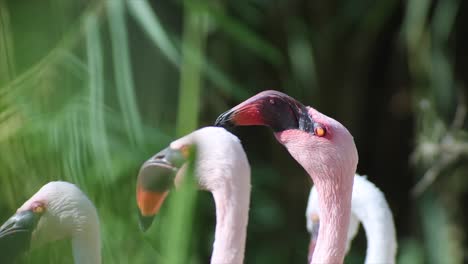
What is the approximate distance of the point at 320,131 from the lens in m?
1.16

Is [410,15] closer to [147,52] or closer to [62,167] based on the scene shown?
[147,52]

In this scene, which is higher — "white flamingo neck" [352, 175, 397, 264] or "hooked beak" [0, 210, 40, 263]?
"hooked beak" [0, 210, 40, 263]

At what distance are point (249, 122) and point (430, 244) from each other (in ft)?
5.21

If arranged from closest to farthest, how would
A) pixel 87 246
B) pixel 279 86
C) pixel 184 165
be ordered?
pixel 184 165 → pixel 87 246 → pixel 279 86

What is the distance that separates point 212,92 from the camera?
271cm

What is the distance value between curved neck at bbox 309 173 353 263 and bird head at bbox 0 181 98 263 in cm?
27

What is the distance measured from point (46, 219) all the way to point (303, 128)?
0.32m

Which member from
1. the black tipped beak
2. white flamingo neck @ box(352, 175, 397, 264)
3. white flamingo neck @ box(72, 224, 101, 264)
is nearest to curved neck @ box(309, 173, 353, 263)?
the black tipped beak

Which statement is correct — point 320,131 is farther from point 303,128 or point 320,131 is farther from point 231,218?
point 231,218

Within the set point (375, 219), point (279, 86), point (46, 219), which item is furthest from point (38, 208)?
point (279, 86)

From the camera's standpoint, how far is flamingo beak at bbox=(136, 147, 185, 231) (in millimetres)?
1127

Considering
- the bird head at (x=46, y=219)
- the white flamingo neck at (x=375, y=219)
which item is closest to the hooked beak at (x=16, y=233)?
the bird head at (x=46, y=219)

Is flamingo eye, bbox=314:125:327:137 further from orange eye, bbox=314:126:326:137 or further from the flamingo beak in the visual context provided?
the flamingo beak

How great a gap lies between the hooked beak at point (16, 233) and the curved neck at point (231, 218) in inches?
8.6
